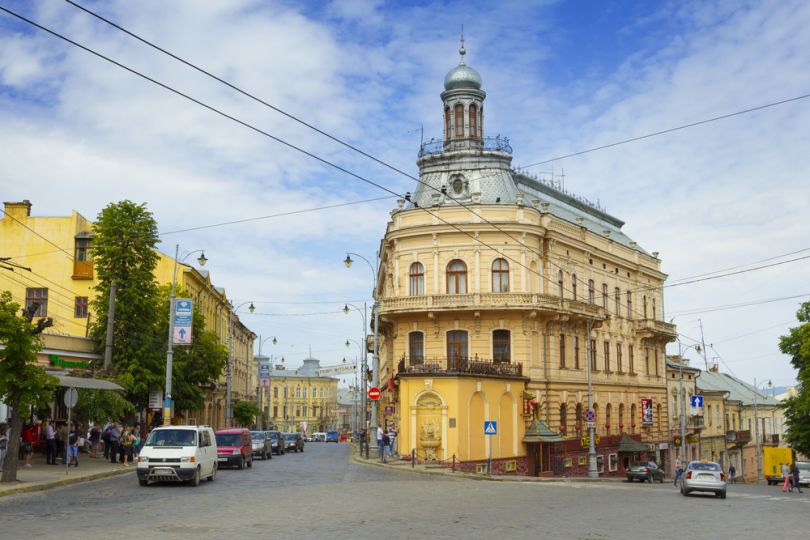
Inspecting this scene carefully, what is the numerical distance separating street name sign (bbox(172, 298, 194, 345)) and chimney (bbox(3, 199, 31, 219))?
20839mm

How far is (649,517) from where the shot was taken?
19.7 meters

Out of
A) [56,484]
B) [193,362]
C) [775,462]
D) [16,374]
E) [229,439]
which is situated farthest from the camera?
[775,462]

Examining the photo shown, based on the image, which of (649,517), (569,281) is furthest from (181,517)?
(569,281)

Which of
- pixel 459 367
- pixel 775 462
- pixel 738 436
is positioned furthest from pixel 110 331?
pixel 738 436

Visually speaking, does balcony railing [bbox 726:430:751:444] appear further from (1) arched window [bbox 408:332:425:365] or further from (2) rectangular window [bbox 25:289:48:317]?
(2) rectangular window [bbox 25:289:48:317]

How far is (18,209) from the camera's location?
54781 mm

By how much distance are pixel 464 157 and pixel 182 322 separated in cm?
2012

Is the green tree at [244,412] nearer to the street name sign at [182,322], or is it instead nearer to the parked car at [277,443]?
the parked car at [277,443]

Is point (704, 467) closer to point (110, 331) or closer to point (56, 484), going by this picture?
point (56, 484)

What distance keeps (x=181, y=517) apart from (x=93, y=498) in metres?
4.86

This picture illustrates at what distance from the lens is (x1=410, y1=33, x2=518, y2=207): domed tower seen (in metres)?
49.5

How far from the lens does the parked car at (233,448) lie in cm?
3384

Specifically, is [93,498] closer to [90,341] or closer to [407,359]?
[90,341]

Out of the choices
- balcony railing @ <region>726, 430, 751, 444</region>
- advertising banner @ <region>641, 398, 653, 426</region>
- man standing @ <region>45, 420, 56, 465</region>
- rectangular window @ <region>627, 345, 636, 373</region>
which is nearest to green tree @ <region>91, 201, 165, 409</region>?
man standing @ <region>45, 420, 56, 465</region>
